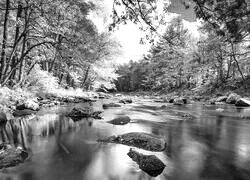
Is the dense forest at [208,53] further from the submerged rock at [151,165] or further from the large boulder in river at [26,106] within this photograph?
the large boulder in river at [26,106]

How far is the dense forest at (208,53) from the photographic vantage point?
13.3 ft

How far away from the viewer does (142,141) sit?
5227mm

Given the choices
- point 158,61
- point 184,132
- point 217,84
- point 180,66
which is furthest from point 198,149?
point 158,61

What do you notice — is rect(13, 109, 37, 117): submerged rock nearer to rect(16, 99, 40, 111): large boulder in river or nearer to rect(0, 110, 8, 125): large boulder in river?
rect(16, 99, 40, 111): large boulder in river

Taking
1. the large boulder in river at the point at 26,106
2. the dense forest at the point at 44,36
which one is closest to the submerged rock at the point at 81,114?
the dense forest at the point at 44,36

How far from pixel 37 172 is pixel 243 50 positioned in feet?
83.2

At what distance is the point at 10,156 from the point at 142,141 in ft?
11.0

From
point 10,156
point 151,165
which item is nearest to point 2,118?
point 10,156

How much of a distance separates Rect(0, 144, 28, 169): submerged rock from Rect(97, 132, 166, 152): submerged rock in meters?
2.45

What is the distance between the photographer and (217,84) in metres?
23.6

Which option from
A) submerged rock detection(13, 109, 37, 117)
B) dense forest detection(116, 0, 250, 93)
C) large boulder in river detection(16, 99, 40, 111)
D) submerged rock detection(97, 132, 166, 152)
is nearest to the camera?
dense forest detection(116, 0, 250, 93)

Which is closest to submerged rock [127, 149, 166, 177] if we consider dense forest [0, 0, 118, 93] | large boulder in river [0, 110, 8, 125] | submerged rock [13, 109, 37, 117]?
dense forest [0, 0, 118, 93]

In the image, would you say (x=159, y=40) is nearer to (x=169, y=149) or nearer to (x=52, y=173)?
(x=169, y=149)

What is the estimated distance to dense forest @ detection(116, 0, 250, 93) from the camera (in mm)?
4059
